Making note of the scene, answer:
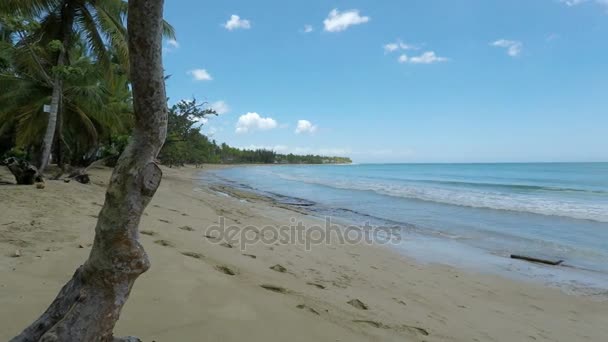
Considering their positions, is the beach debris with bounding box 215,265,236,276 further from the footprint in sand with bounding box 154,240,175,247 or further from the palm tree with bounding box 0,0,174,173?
the palm tree with bounding box 0,0,174,173

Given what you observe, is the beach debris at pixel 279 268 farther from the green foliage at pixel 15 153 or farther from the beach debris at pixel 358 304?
the green foliage at pixel 15 153

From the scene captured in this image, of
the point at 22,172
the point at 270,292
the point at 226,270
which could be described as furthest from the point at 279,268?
the point at 22,172

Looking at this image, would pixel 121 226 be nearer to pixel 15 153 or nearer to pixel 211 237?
pixel 211 237

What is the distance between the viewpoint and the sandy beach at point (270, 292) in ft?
9.18

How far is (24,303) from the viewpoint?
267cm

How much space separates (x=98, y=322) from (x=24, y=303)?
1.40 m

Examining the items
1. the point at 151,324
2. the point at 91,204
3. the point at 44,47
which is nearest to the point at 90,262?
the point at 151,324

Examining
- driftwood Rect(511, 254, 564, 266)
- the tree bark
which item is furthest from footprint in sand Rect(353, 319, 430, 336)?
the tree bark

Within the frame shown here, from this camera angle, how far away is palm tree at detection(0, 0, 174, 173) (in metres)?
10.9

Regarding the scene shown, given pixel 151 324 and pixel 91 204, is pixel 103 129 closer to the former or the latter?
pixel 91 204
